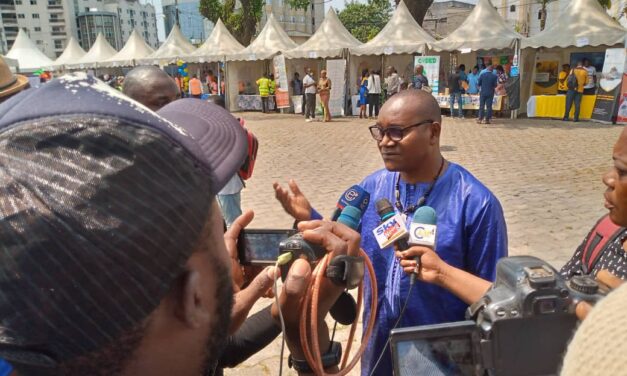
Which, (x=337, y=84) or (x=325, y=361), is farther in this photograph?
(x=337, y=84)

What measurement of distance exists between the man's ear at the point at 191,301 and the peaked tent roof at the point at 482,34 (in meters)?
15.4

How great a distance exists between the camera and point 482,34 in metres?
14.9

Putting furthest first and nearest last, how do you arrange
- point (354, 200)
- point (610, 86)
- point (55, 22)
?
point (55, 22) < point (610, 86) < point (354, 200)

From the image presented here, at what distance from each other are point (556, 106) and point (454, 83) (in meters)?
3.29

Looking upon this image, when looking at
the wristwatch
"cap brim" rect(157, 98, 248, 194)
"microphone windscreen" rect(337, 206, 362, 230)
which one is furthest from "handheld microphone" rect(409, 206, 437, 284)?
"cap brim" rect(157, 98, 248, 194)

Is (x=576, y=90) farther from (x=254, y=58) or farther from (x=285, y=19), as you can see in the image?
(x=285, y=19)

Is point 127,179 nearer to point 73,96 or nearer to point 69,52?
point 73,96

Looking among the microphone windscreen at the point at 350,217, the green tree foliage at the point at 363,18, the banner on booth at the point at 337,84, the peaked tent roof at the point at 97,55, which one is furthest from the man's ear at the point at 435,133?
the green tree foliage at the point at 363,18

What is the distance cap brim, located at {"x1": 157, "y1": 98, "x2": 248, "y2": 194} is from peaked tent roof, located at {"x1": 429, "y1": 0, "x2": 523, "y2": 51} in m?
14.9

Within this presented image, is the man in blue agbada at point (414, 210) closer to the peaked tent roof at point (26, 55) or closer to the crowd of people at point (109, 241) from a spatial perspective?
the crowd of people at point (109, 241)

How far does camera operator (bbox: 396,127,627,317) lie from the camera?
5.63 ft

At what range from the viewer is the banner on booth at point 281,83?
18.6m

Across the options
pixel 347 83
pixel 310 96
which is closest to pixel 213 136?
pixel 310 96

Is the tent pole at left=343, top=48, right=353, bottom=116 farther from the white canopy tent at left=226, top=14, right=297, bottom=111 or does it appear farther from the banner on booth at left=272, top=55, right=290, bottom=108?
the white canopy tent at left=226, top=14, right=297, bottom=111
